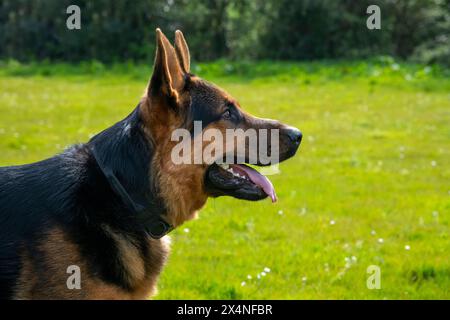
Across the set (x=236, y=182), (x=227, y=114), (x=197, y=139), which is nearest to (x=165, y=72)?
(x=197, y=139)

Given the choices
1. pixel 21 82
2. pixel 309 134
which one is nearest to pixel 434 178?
pixel 309 134

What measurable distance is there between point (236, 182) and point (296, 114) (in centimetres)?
956

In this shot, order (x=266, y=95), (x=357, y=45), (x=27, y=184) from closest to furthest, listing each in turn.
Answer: (x=27, y=184) → (x=266, y=95) → (x=357, y=45)

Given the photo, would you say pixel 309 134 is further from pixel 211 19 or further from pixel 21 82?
pixel 211 19

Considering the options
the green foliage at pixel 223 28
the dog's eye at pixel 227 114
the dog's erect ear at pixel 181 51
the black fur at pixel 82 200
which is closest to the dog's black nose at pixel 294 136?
the dog's eye at pixel 227 114

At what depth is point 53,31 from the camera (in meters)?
23.5

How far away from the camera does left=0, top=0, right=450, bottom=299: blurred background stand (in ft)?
19.7

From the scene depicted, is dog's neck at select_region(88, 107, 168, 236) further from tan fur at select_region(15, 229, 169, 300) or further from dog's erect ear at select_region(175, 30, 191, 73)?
A: dog's erect ear at select_region(175, 30, 191, 73)

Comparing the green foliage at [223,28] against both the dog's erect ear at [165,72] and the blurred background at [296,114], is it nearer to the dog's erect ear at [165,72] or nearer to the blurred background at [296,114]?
the blurred background at [296,114]

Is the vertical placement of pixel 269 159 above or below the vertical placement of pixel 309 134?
above

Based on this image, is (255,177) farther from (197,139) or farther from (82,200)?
(82,200)

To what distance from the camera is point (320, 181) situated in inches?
354
